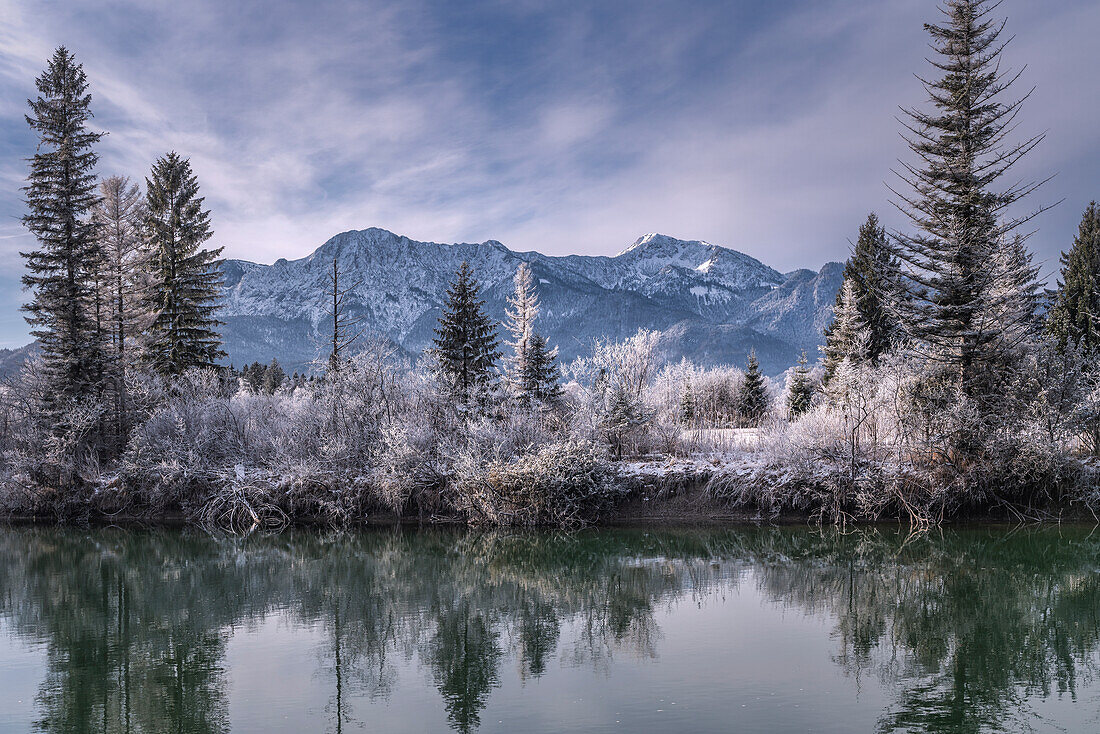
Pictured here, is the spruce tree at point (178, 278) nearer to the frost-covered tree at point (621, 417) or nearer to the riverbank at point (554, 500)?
the riverbank at point (554, 500)

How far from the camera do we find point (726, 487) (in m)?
30.4

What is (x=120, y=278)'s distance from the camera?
38.6 meters

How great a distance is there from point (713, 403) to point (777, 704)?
63.2 m

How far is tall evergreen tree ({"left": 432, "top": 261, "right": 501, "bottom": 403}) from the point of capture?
38625mm

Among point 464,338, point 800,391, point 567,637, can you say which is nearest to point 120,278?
point 464,338

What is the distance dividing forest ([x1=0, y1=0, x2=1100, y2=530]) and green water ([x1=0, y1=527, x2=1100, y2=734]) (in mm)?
3886

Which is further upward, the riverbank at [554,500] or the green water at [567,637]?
the riverbank at [554,500]

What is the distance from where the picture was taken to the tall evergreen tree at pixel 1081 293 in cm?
4647

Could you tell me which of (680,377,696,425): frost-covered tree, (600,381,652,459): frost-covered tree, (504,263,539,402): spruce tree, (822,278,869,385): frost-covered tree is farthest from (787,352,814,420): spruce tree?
(600,381,652,459): frost-covered tree

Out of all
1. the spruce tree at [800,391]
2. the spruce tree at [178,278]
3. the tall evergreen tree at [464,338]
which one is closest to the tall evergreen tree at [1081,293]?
the spruce tree at [800,391]

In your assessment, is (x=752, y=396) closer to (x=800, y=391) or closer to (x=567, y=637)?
(x=800, y=391)

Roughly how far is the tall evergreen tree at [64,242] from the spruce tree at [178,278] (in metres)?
5.24

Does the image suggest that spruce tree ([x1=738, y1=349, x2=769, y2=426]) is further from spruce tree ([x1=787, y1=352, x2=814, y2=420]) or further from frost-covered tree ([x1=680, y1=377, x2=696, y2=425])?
frost-covered tree ([x1=680, y1=377, x2=696, y2=425])

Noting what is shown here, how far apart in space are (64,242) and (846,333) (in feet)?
146
